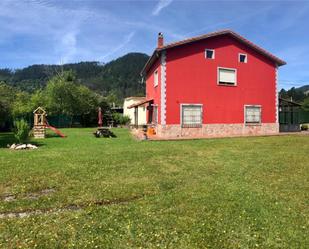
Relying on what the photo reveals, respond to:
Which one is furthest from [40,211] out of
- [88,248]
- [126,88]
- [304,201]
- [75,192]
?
[126,88]

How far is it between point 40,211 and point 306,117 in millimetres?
43576

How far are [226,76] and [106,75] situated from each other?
320ft

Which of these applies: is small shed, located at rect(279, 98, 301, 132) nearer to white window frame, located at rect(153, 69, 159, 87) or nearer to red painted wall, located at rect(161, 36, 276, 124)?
red painted wall, located at rect(161, 36, 276, 124)

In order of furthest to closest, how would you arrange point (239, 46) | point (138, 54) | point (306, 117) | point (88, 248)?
point (138, 54) → point (306, 117) → point (239, 46) → point (88, 248)

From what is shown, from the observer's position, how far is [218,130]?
69.7 feet

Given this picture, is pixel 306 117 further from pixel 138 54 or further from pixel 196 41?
pixel 138 54

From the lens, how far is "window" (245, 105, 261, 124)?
22.3 meters

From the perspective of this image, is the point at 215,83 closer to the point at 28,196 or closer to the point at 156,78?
the point at 156,78

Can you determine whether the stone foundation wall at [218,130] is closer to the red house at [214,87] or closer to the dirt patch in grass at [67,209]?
the red house at [214,87]

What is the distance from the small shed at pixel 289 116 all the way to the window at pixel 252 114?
3709 mm

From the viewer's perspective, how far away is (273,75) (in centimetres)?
2333

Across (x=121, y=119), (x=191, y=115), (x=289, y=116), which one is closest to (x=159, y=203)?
(x=191, y=115)

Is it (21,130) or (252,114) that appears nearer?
(21,130)

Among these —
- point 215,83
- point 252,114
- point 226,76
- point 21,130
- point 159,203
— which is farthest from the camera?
point 252,114
